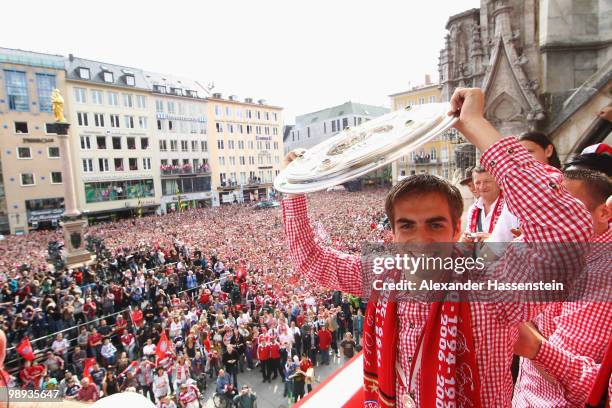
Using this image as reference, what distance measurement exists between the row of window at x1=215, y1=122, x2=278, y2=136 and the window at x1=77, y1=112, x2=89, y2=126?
677 inches

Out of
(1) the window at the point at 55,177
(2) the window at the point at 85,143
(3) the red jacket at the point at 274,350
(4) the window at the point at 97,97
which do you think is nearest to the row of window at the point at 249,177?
(2) the window at the point at 85,143

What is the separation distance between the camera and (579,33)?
22.0 ft

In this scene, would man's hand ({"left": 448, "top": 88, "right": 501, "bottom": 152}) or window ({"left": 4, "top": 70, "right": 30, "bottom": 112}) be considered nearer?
man's hand ({"left": 448, "top": 88, "right": 501, "bottom": 152})

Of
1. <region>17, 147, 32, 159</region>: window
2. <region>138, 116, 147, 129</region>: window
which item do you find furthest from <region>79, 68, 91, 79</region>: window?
<region>17, 147, 32, 159</region>: window

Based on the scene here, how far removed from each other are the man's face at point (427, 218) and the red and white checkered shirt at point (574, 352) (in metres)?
0.62

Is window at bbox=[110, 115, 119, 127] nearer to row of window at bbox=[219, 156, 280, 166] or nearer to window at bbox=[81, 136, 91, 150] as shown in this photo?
window at bbox=[81, 136, 91, 150]

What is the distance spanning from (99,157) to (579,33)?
45829 mm

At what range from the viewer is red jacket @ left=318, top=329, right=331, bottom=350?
365 inches

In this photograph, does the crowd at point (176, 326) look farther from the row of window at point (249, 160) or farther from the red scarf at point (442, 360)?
the row of window at point (249, 160)

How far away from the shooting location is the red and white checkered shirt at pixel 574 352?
149cm

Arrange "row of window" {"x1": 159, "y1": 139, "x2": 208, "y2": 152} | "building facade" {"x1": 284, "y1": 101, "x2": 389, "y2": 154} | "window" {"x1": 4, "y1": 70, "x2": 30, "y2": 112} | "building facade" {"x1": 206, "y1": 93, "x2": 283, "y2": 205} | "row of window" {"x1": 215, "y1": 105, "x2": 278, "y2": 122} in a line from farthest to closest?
1. "building facade" {"x1": 284, "y1": 101, "x2": 389, "y2": 154}
2. "row of window" {"x1": 215, "y1": 105, "x2": 278, "y2": 122}
3. "building facade" {"x1": 206, "y1": 93, "x2": 283, "y2": 205}
4. "row of window" {"x1": 159, "y1": 139, "x2": 208, "y2": 152}
5. "window" {"x1": 4, "y1": 70, "x2": 30, "y2": 112}

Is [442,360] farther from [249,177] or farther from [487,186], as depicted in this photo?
[249,177]

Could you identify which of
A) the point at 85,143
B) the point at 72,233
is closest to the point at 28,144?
the point at 85,143

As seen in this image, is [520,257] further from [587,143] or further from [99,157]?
[99,157]
